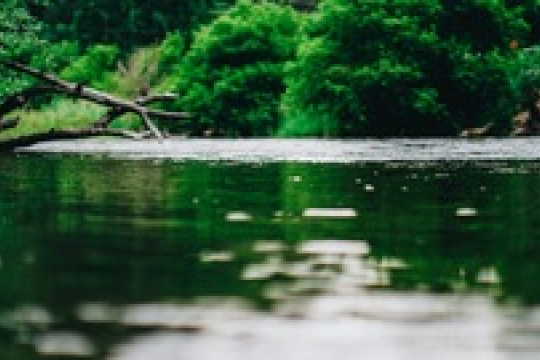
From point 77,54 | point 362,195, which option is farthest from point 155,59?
point 362,195

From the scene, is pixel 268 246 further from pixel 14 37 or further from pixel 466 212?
pixel 14 37

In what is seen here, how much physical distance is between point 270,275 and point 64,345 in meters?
1.93

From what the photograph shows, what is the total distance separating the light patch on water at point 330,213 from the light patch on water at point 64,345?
213 inches

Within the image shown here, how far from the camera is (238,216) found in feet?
Answer: 31.7

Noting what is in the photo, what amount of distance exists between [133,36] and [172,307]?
81.3 meters

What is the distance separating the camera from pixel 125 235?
806 cm

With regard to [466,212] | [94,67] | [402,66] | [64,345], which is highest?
[94,67]

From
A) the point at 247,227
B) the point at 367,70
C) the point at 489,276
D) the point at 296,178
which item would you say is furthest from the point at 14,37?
the point at 367,70

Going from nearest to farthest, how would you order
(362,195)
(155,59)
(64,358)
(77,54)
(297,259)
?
(64,358)
(297,259)
(362,195)
(155,59)
(77,54)

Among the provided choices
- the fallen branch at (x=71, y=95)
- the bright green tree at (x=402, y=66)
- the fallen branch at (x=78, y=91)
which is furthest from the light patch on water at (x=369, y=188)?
the bright green tree at (x=402, y=66)

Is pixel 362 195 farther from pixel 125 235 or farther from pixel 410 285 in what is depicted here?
pixel 410 285

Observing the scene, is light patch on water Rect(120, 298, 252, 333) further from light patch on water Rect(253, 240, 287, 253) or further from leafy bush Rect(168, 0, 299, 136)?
leafy bush Rect(168, 0, 299, 136)

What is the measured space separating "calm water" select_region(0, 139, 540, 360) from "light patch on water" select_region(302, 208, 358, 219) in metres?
0.05

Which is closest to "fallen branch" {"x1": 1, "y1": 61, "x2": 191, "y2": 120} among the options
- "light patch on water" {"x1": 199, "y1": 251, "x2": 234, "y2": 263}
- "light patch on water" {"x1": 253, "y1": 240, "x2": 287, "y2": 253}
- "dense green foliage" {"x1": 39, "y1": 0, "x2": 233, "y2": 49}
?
"light patch on water" {"x1": 253, "y1": 240, "x2": 287, "y2": 253}
